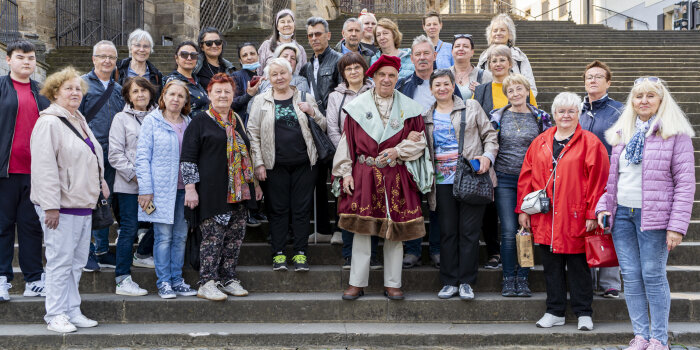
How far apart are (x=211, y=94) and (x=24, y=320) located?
2318 millimetres

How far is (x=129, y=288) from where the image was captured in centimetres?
538

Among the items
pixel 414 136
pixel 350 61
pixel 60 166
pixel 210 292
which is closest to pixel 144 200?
pixel 60 166

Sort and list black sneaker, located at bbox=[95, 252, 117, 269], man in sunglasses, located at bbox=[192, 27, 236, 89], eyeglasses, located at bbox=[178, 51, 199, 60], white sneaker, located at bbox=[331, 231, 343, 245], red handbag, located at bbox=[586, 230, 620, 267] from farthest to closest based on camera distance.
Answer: man in sunglasses, located at bbox=[192, 27, 236, 89] → white sneaker, located at bbox=[331, 231, 343, 245] → eyeglasses, located at bbox=[178, 51, 199, 60] → black sneaker, located at bbox=[95, 252, 117, 269] → red handbag, located at bbox=[586, 230, 620, 267]

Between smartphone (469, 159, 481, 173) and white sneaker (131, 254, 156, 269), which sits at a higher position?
smartphone (469, 159, 481, 173)

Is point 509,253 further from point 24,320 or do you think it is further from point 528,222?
point 24,320

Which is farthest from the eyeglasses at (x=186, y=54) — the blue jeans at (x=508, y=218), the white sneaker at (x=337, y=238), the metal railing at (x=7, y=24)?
the metal railing at (x=7, y=24)

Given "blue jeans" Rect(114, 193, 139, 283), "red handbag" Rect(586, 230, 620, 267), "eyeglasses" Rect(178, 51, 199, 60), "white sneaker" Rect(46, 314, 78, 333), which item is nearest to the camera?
"red handbag" Rect(586, 230, 620, 267)

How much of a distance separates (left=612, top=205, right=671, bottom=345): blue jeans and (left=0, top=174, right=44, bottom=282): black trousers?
447 cm

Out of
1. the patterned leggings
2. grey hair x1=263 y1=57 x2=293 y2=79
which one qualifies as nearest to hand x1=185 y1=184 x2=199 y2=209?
the patterned leggings

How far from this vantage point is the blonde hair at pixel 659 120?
4.35m

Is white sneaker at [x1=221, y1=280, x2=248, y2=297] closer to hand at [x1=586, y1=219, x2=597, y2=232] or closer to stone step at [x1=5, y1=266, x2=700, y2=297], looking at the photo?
stone step at [x1=5, y1=266, x2=700, y2=297]

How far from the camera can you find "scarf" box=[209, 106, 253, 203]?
521 cm

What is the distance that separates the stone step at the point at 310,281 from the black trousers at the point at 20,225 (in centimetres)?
39

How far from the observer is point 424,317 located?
5250mm
